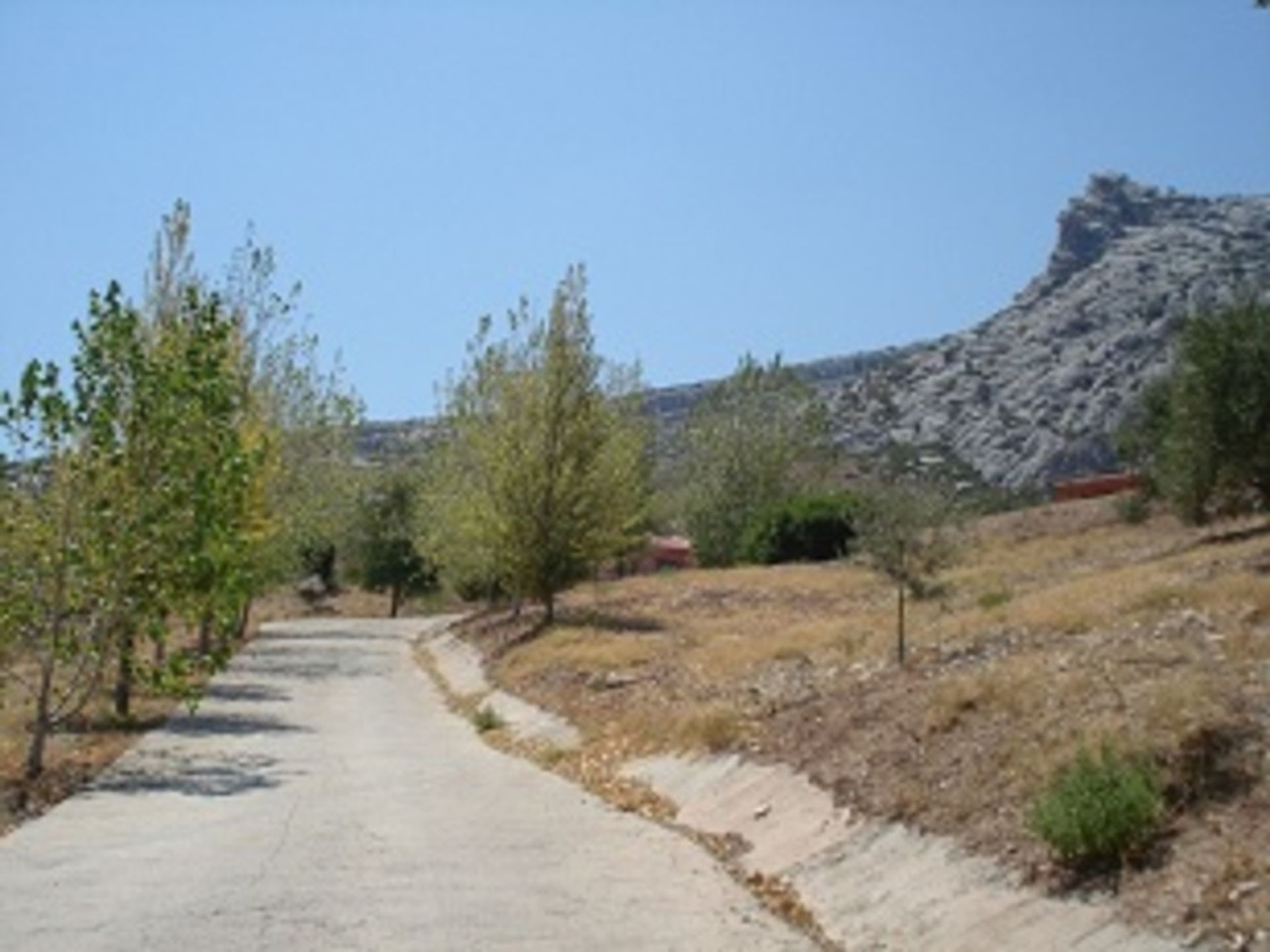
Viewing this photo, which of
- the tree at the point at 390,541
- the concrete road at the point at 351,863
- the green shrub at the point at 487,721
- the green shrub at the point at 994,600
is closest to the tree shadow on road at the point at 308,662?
the green shrub at the point at 487,721

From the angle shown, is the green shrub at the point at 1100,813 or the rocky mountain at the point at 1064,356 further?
the rocky mountain at the point at 1064,356

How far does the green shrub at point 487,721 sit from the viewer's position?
28750 millimetres

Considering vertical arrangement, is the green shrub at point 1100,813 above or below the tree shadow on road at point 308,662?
above

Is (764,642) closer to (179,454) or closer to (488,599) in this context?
(179,454)

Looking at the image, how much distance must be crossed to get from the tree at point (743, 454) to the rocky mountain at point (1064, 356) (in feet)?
145

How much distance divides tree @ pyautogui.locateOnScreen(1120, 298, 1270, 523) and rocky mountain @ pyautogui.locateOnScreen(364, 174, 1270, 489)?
79506 millimetres

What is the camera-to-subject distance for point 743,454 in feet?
234

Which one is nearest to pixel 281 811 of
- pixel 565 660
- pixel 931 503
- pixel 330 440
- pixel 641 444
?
pixel 931 503

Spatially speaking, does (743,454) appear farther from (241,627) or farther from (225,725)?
(225,725)

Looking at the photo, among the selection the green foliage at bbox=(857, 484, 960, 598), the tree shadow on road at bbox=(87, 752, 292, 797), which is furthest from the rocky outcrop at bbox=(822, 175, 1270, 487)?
the tree shadow on road at bbox=(87, 752, 292, 797)

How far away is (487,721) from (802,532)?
32607 mm

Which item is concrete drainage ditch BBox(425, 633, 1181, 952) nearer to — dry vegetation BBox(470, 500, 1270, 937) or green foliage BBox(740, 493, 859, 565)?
dry vegetation BBox(470, 500, 1270, 937)

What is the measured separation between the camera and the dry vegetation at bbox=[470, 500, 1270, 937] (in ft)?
32.3

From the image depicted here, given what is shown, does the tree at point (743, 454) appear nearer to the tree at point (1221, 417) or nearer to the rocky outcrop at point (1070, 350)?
the tree at point (1221, 417)
